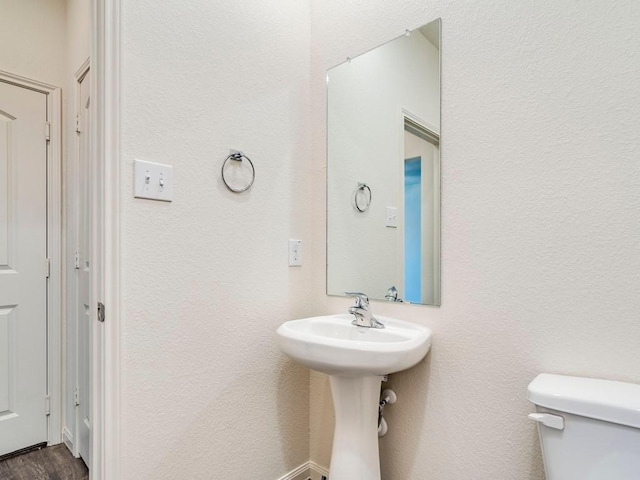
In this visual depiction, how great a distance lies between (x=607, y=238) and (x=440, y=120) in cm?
62

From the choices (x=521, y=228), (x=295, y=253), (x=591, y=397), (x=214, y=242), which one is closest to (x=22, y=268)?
(x=214, y=242)

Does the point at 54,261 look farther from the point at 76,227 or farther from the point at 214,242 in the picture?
the point at 214,242

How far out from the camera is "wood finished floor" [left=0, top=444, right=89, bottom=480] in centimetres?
173

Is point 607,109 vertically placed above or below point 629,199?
above

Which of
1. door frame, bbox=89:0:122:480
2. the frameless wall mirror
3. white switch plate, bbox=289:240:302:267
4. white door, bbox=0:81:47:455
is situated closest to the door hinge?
door frame, bbox=89:0:122:480

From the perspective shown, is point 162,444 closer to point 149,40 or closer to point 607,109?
point 149,40

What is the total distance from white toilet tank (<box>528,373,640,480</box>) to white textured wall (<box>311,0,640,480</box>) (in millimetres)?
138

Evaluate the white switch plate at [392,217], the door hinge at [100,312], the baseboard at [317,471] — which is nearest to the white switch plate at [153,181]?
the door hinge at [100,312]

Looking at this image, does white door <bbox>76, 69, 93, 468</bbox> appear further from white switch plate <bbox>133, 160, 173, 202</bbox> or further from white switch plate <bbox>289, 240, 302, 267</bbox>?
white switch plate <bbox>289, 240, 302, 267</bbox>

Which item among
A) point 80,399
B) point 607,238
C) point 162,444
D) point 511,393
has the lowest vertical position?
point 80,399

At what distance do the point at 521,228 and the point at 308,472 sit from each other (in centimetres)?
136

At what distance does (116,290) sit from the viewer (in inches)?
41.4

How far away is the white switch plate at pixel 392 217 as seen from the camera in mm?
1428

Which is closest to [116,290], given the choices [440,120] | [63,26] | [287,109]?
[287,109]
